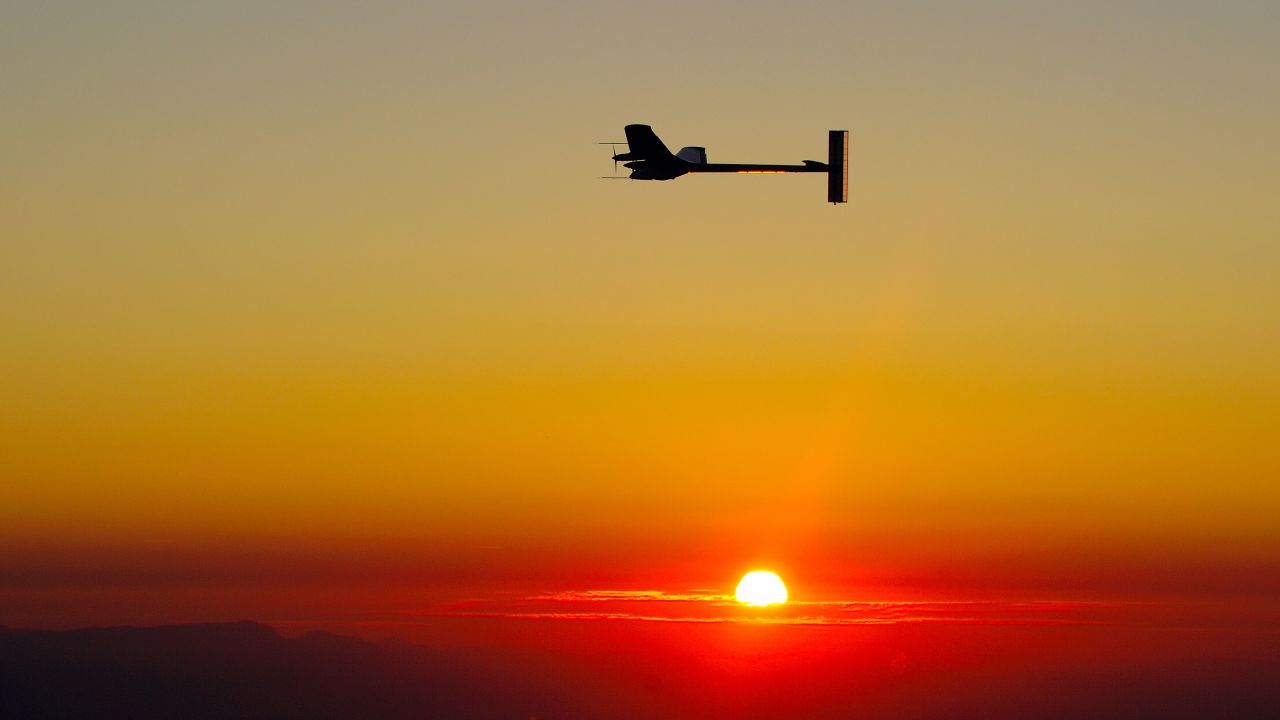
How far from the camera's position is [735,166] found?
134125 millimetres

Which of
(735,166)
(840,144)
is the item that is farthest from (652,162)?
(840,144)

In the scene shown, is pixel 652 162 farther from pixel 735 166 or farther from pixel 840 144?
pixel 840 144

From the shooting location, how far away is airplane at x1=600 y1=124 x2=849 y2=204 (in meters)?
133

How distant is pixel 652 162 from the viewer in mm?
132875

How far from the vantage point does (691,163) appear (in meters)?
134

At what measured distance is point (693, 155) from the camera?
134375 mm

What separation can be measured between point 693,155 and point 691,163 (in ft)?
2.73

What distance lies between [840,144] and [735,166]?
9.18m

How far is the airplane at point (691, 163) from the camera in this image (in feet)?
435

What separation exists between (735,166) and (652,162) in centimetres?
712

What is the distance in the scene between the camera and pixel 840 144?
443 ft

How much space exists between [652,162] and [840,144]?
53.0ft

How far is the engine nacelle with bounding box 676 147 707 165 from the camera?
13412 centimetres

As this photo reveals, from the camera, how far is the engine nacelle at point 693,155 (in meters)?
134
